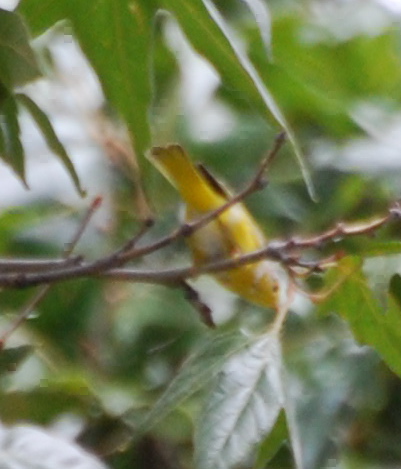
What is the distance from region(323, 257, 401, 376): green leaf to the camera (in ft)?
2.30

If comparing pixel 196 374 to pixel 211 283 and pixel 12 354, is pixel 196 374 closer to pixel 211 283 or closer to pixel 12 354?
pixel 12 354

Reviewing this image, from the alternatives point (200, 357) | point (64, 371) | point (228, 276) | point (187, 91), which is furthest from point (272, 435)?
point (187, 91)

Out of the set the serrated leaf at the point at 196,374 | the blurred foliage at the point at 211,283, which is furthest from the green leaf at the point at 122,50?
the serrated leaf at the point at 196,374

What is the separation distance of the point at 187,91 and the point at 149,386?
372 mm

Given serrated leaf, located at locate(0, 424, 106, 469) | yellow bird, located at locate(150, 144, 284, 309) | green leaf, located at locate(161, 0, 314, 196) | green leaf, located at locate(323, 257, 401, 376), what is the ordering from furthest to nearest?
yellow bird, located at locate(150, 144, 284, 309) → green leaf, located at locate(323, 257, 401, 376) → green leaf, located at locate(161, 0, 314, 196) → serrated leaf, located at locate(0, 424, 106, 469)

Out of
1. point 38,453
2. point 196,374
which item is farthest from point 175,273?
point 38,453

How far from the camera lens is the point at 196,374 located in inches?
25.7

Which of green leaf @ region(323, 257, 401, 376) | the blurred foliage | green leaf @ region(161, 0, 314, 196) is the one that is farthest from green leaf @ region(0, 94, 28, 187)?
green leaf @ region(323, 257, 401, 376)

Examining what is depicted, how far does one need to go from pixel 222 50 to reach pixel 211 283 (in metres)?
0.46

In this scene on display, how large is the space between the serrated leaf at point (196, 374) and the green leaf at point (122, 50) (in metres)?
0.13

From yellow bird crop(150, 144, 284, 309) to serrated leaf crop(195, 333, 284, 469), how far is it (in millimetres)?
141

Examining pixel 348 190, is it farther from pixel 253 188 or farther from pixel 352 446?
pixel 253 188

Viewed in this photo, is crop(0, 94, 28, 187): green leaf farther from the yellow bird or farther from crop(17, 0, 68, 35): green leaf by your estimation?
the yellow bird

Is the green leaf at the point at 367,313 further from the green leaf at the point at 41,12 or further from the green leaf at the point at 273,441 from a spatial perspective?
the green leaf at the point at 41,12
